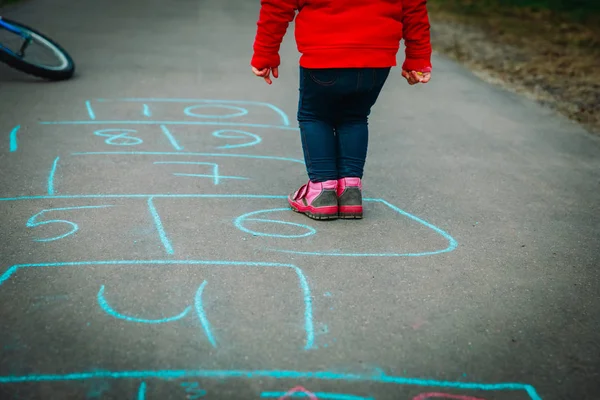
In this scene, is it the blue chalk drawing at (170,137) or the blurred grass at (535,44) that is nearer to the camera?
the blue chalk drawing at (170,137)

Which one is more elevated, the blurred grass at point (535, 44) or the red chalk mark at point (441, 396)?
the blurred grass at point (535, 44)

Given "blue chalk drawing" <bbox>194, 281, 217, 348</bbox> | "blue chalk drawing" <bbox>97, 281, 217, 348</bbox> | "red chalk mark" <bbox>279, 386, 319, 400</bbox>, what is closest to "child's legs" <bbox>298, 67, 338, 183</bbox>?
"blue chalk drawing" <bbox>194, 281, 217, 348</bbox>

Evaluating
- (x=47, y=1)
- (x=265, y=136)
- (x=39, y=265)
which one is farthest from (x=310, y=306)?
(x=47, y=1)

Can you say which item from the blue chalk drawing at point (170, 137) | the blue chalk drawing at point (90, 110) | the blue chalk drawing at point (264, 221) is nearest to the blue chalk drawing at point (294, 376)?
the blue chalk drawing at point (264, 221)

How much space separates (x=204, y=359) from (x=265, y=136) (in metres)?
2.73

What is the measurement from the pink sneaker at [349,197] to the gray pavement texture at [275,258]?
0.27 ft

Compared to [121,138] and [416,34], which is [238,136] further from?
[416,34]

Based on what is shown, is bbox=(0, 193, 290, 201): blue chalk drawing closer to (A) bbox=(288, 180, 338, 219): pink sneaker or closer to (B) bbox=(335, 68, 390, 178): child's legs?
(A) bbox=(288, 180, 338, 219): pink sneaker

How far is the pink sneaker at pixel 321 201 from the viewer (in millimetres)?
3262

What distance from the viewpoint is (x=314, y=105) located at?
3.18 meters

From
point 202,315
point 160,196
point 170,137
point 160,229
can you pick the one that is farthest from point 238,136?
point 202,315

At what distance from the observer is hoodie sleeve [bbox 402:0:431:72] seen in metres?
3.06

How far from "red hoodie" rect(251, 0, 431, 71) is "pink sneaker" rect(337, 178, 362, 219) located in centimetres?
63

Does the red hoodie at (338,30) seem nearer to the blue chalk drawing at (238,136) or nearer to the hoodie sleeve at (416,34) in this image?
the hoodie sleeve at (416,34)
